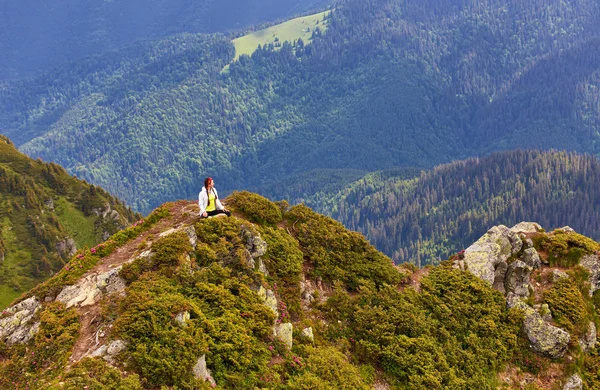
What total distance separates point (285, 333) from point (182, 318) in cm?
562

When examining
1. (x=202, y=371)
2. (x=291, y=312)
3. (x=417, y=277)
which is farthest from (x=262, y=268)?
(x=417, y=277)

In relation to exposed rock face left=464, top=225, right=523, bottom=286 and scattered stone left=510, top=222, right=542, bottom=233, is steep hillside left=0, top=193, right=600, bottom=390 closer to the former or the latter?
exposed rock face left=464, top=225, right=523, bottom=286

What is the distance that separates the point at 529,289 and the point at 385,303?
11.2 metres

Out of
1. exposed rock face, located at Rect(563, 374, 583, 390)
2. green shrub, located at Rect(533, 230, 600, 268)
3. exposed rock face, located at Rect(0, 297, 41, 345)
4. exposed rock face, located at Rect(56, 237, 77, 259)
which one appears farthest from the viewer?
exposed rock face, located at Rect(56, 237, 77, 259)

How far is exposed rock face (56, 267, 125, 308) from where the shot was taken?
27234 mm

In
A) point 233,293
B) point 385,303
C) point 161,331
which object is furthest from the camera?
point 385,303

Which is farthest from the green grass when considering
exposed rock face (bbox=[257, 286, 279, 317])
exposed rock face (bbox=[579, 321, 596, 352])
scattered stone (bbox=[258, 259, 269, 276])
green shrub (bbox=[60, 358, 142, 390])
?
green shrub (bbox=[60, 358, 142, 390])

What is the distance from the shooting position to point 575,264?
128 feet

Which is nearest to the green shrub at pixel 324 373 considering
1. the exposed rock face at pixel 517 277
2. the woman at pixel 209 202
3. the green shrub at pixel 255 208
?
the woman at pixel 209 202

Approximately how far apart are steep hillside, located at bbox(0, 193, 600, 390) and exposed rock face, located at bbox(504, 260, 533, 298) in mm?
77

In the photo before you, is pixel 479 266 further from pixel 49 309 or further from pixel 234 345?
pixel 49 309

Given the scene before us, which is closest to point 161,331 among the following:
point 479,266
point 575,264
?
point 479,266

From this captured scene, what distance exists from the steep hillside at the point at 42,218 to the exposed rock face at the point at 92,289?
113m

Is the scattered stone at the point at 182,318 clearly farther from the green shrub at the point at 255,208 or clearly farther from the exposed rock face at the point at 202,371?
the green shrub at the point at 255,208
